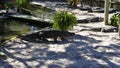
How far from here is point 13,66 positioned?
8.25 m

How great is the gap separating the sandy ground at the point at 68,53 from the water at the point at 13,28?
301 centimetres

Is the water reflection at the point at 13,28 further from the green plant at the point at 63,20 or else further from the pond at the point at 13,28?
the green plant at the point at 63,20

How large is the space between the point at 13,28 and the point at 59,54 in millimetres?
6987

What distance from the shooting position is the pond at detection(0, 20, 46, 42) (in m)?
14.2

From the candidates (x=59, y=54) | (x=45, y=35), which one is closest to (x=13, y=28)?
(x=45, y=35)

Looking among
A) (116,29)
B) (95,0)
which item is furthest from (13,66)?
(95,0)

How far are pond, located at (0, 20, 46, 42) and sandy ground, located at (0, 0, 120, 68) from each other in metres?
3.01

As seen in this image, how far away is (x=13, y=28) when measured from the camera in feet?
51.6

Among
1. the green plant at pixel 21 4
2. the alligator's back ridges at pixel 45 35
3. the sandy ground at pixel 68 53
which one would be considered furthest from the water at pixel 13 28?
the sandy ground at pixel 68 53

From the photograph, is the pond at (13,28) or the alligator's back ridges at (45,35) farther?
the pond at (13,28)

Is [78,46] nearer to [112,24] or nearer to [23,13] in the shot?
[112,24]

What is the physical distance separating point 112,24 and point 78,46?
4.59 metres

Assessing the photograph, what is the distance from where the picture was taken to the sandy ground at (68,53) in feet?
27.3

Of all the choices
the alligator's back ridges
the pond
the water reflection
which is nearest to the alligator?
the alligator's back ridges
